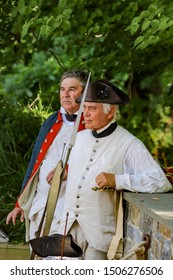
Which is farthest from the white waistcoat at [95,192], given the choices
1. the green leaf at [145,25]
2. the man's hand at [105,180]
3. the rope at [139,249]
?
the green leaf at [145,25]

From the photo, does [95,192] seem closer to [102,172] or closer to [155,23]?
[102,172]

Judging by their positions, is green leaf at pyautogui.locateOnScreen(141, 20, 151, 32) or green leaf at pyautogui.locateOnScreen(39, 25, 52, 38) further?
green leaf at pyautogui.locateOnScreen(39, 25, 52, 38)

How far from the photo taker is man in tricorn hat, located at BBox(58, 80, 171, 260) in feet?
20.0

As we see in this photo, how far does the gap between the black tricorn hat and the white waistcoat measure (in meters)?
0.21

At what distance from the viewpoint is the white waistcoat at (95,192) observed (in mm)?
6168

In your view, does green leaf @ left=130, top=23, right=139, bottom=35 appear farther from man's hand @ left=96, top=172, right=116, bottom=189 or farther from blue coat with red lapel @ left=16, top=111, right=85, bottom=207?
man's hand @ left=96, top=172, right=116, bottom=189

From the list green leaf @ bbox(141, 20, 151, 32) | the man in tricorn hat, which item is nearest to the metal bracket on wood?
the man in tricorn hat

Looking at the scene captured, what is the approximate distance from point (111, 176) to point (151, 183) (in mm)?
260

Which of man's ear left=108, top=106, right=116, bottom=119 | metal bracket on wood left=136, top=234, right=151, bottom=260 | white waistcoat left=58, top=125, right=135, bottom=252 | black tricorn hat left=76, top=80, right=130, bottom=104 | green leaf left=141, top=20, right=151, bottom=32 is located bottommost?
metal bracket on wood left=136, top=234, right=151, bottom=260

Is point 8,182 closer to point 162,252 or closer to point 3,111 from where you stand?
point 3,111

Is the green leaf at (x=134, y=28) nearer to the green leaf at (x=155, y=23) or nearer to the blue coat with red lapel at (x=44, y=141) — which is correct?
the green leaf at (x=155, y=23)

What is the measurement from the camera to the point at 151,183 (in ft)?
20.0

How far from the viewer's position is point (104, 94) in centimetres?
617

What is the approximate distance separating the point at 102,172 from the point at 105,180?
9cm
